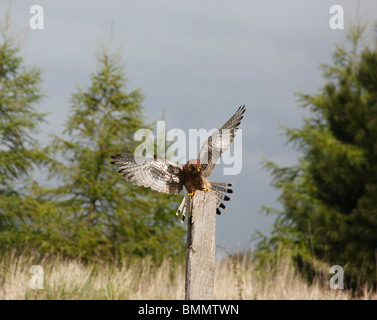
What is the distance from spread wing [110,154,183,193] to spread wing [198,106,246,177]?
294 millimetres

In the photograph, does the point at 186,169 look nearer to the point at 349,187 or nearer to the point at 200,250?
the point at 200,250

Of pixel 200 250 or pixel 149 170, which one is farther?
pixel 149 170

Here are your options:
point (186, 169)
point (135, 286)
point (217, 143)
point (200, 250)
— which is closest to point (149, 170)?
point (186, 169)

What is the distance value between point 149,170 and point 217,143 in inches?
29.1

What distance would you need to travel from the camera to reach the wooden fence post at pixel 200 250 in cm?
446

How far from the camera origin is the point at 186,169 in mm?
4746

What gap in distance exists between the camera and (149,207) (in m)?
13.4

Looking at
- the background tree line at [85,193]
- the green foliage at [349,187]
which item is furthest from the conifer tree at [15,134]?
the green foliage at [349,187]

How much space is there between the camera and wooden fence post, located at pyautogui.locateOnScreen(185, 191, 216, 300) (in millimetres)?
4465

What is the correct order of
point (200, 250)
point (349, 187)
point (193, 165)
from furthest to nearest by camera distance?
point (349, 187) → point (193, 165) → point (200, 250)

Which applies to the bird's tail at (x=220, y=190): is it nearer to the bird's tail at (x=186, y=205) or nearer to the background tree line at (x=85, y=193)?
the bird's tail at (x=186, y=205)

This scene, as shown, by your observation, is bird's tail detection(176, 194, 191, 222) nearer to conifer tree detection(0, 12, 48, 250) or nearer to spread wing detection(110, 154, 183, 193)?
spread wing detection(110, 154, 183, 193)
